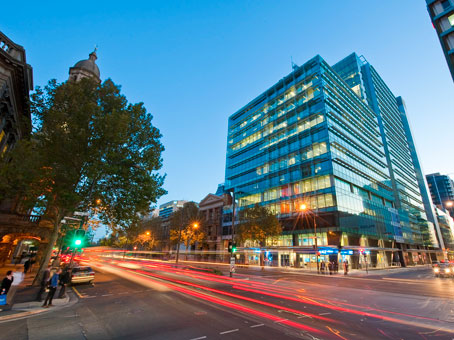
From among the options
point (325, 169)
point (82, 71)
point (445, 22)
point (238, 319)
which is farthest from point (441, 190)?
point (82, 71)

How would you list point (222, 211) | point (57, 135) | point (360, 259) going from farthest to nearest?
point (222, 211) < point (360, 259) < point (57, 135)

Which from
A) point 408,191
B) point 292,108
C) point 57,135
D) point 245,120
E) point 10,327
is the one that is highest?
point 245,120

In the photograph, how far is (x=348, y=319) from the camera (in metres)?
9.05

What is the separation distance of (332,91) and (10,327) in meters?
66.9

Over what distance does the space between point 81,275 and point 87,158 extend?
9.57m

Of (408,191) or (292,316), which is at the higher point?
(408,191)

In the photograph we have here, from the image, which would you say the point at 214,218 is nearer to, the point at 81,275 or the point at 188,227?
the point at 188,227

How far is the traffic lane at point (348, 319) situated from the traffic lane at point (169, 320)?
1.63 m

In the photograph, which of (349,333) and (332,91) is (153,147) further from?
(332,91)

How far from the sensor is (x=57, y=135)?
707 inches

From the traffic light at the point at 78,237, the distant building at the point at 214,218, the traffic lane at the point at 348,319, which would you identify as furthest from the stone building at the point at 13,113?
the distant building at the point at 214,218

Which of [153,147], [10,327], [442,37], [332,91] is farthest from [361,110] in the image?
[10,327]

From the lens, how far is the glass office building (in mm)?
46856

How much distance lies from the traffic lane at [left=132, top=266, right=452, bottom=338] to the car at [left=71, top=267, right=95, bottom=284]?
1357cm
